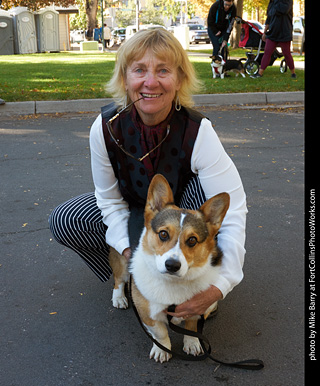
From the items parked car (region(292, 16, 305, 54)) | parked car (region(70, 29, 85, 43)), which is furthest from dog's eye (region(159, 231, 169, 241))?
parked car (region(70, 29, 85, 43))

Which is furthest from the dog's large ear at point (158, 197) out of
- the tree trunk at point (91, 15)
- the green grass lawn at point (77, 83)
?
the tree trunk at point (91, 15)

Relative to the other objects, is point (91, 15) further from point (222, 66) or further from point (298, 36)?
point (222, 66)

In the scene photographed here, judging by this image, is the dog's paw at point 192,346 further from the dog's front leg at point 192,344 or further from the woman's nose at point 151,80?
the woman's nose at point 151,80

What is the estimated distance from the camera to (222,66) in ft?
42.5

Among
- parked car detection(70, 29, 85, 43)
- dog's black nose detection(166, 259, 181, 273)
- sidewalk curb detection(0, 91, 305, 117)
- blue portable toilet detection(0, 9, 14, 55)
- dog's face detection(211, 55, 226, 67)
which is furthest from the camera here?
parked car detection(70, 29, 85, 43)

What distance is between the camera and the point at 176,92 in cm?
317

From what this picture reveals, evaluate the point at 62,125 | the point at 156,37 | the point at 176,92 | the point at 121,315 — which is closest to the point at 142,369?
the point at 121,315

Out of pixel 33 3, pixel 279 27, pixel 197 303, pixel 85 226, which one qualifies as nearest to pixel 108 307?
pixel 85 226

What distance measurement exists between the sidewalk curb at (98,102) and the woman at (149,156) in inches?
249

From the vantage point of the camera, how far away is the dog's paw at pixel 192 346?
2.88 m

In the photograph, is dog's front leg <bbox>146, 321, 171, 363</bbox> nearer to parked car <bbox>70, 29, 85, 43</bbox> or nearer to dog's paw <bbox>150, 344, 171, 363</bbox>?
dog's paw <bbox>150, 344, 171, 363</bbox>

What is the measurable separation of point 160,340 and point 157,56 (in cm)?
162

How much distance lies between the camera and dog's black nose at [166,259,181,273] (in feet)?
7.79

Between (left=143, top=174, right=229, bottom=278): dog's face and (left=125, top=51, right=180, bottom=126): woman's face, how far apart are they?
0.56m
